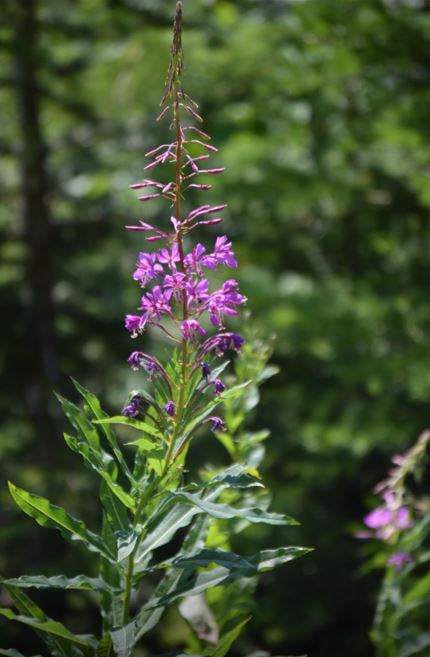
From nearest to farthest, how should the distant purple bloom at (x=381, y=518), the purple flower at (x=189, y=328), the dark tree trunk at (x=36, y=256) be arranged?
the purple flower at (x=189, y=328) → the distant purple bloom at (x=381, y=518) → the dark tree trunk at (x=36, y=256)

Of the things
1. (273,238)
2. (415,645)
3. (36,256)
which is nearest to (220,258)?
(415,645)

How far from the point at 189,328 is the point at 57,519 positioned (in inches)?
17.5

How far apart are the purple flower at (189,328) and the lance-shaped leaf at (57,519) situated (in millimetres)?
404

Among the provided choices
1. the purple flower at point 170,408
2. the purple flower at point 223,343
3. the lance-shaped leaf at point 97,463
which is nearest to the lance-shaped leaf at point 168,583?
the lance-shaped leaf at point 97,463

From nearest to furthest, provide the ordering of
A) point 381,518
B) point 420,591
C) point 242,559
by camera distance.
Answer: point 242,559
point 420,591
point 381,518

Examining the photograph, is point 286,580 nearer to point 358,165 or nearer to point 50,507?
point 358,165

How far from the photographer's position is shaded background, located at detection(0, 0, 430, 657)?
3805 millimetres

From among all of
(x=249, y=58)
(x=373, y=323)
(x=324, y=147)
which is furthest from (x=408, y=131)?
(x=249, y=58)

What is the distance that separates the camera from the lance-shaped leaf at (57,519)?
1552 mm

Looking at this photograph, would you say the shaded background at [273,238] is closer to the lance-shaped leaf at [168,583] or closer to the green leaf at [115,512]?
the lance-shaped leaf at [168,583]

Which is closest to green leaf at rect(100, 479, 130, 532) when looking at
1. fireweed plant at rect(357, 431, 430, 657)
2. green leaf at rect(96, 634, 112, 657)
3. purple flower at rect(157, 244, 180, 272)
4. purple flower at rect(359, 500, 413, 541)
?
green leaf at rect(96, 634, 112, 657)

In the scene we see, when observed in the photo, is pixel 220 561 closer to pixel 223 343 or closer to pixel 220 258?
pixel 223 343

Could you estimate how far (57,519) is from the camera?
156cm

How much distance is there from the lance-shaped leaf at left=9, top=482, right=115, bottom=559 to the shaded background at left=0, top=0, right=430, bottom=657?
1.96 metres
